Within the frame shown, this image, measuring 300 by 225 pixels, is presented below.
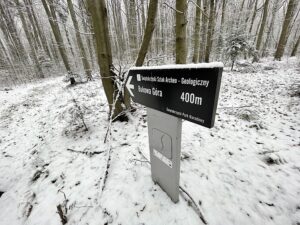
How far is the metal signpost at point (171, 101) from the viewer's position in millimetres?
928

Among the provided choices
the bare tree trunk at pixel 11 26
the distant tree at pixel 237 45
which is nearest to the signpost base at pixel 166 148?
the distant tree at pixel 237 45

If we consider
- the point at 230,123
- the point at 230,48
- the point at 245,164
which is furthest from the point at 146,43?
the point at 230,48

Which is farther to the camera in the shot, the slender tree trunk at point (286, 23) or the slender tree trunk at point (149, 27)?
the slender tree trunk at point (286, 23)

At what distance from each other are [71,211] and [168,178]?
148cm

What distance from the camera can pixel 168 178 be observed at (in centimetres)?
188

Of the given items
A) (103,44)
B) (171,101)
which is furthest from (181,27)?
(171,101)

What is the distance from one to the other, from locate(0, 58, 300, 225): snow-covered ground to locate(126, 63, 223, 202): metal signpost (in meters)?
0.51

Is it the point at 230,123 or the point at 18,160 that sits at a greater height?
the point at 230,123

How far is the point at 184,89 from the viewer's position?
1.08 metres

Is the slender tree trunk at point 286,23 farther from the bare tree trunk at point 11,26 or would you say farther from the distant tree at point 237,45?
the bare tree trunk at point 11,26

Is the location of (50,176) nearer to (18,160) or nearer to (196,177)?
(18,160)

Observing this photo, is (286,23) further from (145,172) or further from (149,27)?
(145,172)

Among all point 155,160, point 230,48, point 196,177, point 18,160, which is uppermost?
point 230,48

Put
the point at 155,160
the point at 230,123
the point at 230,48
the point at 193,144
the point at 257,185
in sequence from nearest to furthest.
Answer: the point at 155,160, the point at 257,185, the point at 193,144, the point at 230,123, the point at 230,48
